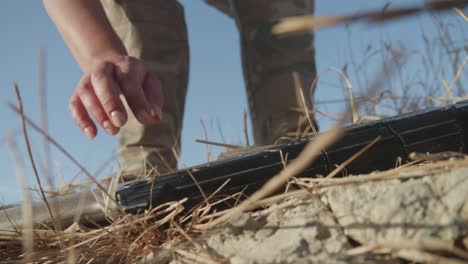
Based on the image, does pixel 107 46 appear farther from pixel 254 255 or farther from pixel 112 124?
pixel 254 255

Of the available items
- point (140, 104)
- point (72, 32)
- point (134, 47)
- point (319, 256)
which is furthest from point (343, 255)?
point (134, 47)

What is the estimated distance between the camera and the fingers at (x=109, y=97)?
100 cm

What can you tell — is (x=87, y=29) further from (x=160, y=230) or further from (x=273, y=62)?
(x=273, y=62)

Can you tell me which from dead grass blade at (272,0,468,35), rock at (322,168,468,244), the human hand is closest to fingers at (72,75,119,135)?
the human hand

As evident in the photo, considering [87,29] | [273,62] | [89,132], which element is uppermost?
[87,29]

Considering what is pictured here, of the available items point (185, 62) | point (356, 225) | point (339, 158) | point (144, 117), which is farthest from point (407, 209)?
point (185, 62)

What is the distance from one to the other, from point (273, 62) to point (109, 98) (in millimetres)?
1315

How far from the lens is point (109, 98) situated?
3.28ft

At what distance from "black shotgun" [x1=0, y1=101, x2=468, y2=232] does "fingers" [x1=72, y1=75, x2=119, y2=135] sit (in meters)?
0.28

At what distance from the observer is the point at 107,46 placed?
1233mm

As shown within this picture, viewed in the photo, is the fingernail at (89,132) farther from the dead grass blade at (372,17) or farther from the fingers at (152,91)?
the dead grass blade at (372,17)

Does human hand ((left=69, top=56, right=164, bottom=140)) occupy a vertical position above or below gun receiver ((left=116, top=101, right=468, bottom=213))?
above

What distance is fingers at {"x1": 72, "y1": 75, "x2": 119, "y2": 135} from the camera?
105 cm

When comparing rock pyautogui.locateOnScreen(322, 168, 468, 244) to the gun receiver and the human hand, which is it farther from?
the human hand
